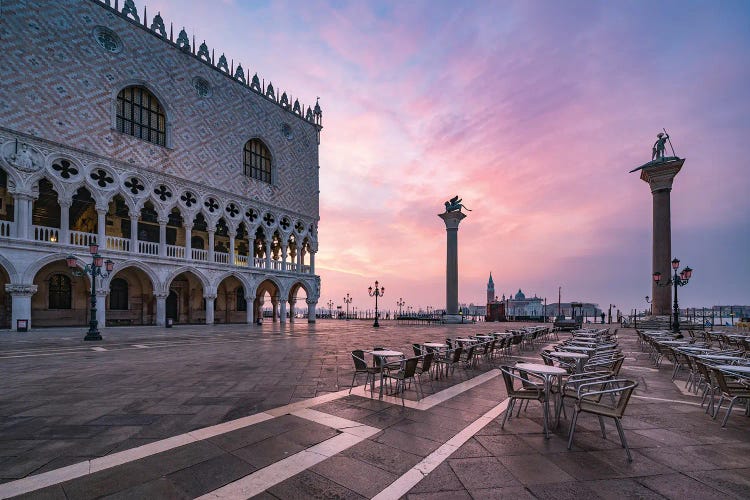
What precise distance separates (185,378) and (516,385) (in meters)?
7.03

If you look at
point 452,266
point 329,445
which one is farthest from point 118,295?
point 329,445

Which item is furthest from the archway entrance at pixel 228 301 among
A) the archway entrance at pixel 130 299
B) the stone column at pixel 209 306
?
the archway entrance at pixel 130 299

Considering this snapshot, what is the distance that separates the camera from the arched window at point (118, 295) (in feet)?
83.6

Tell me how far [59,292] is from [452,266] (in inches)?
1199

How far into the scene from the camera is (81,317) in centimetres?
2356

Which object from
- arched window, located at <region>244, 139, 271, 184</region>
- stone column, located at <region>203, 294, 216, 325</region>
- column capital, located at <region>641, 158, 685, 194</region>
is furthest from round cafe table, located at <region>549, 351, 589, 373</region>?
arched window, located at <region>244, 139, 271, 184</region>

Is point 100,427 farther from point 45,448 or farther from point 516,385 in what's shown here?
point 516,385

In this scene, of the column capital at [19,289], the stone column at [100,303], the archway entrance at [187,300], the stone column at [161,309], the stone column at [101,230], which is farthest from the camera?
the archway entrance at [187,300]

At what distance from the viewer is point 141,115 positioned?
25391mm

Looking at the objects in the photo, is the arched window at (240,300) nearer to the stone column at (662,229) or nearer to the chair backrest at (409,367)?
the chair backrest at (409,367)

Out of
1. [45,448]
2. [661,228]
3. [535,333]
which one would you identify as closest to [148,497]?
[45,448]

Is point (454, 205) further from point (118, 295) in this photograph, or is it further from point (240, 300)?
point (118, 295)

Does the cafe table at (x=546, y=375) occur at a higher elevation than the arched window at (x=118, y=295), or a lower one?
higher

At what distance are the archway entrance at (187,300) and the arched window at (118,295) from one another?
367 centimetres
